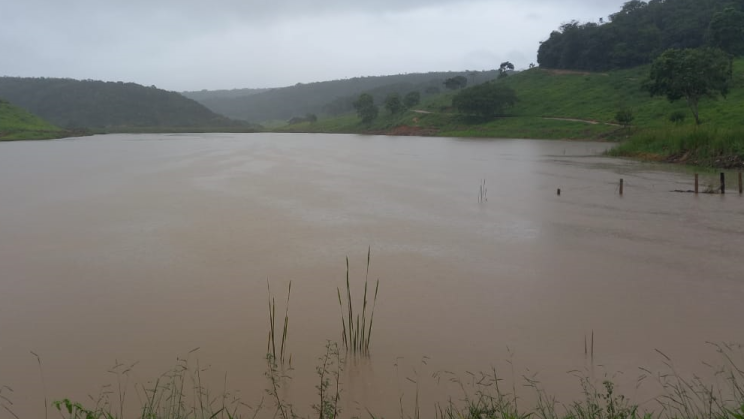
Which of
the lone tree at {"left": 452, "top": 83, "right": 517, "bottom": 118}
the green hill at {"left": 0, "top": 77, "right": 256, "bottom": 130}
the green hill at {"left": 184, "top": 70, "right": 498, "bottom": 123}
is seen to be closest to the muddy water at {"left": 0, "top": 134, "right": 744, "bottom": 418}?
the lone tree at {"left": 452, "top": 83, "right": 517, "bottom": 118}

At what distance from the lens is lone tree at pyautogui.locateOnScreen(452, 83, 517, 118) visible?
52.1m

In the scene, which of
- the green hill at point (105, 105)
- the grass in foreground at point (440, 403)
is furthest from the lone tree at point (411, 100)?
the grass in foreground at point (440, 403)

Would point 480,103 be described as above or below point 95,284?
above

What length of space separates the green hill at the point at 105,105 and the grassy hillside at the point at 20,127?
3533 cm

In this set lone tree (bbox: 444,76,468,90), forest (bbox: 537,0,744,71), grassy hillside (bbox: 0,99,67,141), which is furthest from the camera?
lone tree (bbox: 444,76,468,90)

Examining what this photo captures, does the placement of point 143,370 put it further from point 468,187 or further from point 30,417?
point 468,187

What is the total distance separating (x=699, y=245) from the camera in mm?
9602

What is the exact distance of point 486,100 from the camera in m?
51.9

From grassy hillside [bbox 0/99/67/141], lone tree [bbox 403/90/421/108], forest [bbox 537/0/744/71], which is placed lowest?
grassy hillside [bbox 0/99/67/141]

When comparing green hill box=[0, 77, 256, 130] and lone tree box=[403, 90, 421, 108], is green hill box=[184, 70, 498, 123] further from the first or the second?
lone tree box=[403, 90, 421, 108]

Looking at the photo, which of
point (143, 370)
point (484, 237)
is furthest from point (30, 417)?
point (484, 237)

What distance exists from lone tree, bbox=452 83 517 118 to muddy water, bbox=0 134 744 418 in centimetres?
3687

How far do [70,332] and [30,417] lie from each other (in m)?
1.81

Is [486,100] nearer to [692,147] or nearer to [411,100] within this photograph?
[411,100]
